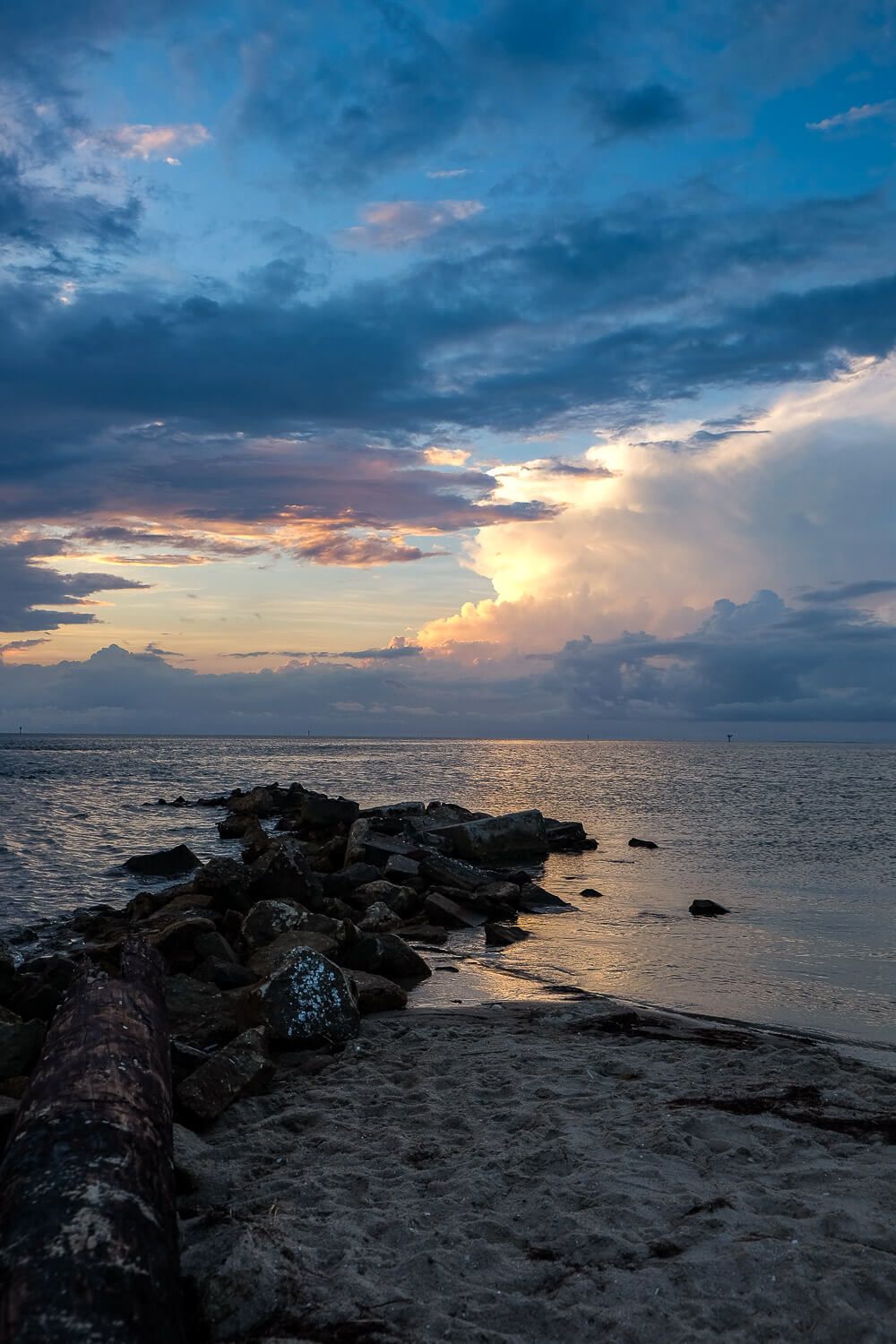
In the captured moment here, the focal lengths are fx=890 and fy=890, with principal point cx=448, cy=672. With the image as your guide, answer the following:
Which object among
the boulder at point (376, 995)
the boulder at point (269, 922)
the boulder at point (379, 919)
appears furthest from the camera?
the boulder at point (379, 919)

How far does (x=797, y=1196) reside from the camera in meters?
4.64

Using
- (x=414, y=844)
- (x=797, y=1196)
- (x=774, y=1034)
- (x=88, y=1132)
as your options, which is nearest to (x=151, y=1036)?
(x=88, y=1132)

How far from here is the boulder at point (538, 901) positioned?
15016 mm

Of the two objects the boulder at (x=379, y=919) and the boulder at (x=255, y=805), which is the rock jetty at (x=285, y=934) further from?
the boulder at (x=255, y=805)

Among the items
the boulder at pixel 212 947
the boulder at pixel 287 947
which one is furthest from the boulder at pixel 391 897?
the boulder at pixel 212 947

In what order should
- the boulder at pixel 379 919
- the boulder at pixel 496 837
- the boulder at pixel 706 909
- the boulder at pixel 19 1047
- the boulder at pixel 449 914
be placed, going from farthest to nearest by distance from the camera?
the boulder at pixel 496 837 < the boulder at pixel 706 909 < the boulder at pixel 449 914 < the boulder at pixel 379 919 < the boulder at pixel 19 1047

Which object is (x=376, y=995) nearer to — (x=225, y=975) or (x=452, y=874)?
(x=225, y=975)

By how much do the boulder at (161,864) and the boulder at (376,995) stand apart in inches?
423

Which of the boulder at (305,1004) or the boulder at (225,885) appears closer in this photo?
the boulder at (305,1004)

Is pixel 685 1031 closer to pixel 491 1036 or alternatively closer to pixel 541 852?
pixel 491 1036

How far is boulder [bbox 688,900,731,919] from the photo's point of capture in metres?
14.0

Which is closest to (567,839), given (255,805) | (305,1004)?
(255,805)

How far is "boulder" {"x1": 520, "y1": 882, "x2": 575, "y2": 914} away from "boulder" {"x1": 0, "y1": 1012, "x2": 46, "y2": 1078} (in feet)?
30.7

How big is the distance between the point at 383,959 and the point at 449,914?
376 cm
